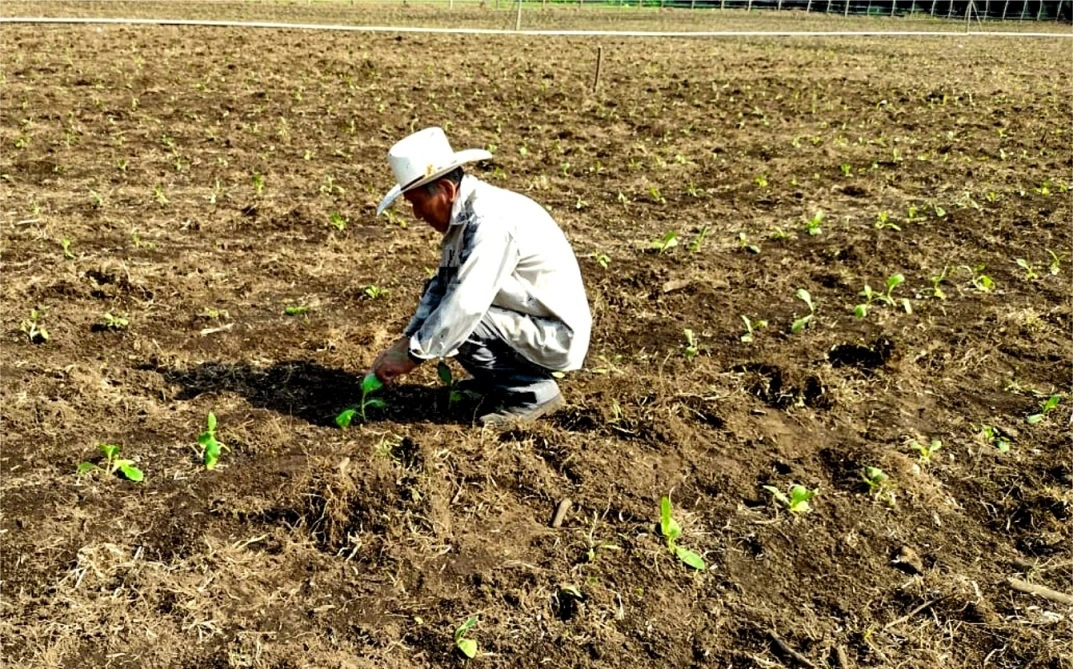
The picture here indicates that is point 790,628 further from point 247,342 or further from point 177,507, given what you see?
point 247,342

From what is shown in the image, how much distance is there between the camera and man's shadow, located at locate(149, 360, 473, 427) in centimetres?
418

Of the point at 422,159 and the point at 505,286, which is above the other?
the point at 422,159

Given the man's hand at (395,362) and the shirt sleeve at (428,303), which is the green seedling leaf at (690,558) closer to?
the man's hand at (395,362)

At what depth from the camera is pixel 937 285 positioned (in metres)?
5.79

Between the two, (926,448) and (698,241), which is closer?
(926,448)

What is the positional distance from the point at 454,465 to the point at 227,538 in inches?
35.9

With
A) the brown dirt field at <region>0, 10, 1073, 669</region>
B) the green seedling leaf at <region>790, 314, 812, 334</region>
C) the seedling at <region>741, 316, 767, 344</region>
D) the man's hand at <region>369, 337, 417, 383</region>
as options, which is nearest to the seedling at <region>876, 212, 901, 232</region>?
the brown dirt field at <region>0, 10, 1073, 669</region>

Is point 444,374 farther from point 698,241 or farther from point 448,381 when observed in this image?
point 698,241

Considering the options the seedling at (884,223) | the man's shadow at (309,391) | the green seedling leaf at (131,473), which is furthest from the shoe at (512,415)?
the seedling at (884,223)

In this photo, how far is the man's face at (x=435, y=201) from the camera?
142 inches

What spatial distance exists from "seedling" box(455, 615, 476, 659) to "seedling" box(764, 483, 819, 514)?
4.42 ft

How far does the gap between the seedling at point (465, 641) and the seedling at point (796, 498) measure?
135cm

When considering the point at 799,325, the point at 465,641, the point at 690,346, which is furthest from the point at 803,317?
the point at 465,641

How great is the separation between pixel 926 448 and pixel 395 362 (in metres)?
2.33
